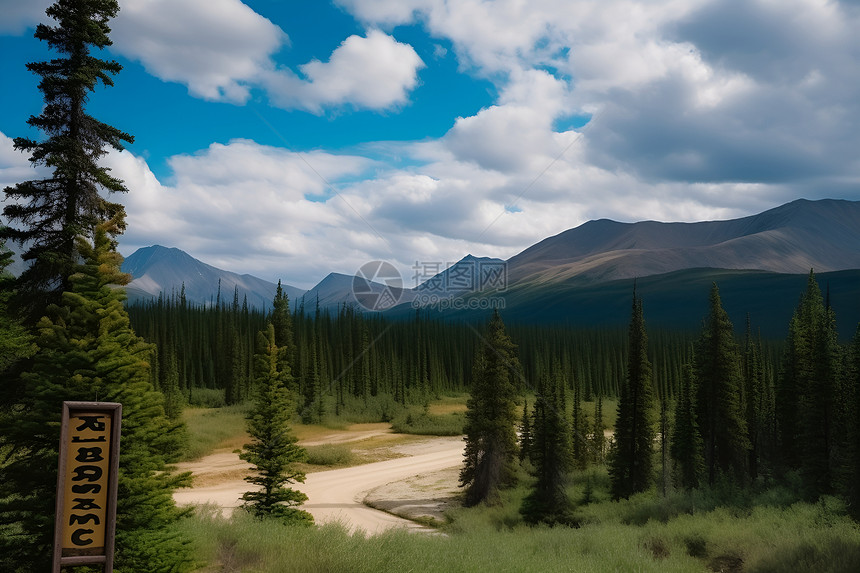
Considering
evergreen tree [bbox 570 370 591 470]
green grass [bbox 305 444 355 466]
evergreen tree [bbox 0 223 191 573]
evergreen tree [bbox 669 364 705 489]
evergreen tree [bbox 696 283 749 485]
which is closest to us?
evergreen tree [bbox 0 223 191 573]

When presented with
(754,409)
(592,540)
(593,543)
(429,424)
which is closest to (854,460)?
(592,540)

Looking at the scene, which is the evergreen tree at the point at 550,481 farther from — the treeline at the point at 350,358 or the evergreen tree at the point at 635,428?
the treeline at the point at 350,358

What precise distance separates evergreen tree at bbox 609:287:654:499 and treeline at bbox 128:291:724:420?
98.0 feet

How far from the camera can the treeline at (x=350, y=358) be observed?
255ft

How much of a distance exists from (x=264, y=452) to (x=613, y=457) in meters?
21.2

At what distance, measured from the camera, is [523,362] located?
12669 centimetres

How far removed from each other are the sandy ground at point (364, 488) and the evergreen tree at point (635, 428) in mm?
10042

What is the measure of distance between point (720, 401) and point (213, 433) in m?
39.8

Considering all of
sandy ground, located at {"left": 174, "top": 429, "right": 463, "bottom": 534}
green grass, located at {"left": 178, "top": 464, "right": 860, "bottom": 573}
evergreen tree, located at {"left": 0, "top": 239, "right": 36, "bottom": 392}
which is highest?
evergreen tree, located at {"left": 0, "top": 239, "right": 36, "bottom": 392}

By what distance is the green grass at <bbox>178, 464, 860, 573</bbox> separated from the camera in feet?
44.5

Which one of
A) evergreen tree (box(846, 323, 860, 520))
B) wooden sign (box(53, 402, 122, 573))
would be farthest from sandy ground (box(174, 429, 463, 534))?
evergreen tree (box(846, 323, 860, 520))

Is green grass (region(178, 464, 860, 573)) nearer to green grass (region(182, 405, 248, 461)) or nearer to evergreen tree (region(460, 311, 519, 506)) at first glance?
evergreen tree (region(460, 311, 519, 506))

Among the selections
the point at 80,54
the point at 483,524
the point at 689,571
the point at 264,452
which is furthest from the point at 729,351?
the point at 80,54

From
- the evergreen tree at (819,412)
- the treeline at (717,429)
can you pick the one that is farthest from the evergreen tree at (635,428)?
the evergreen tree at (819,412)
